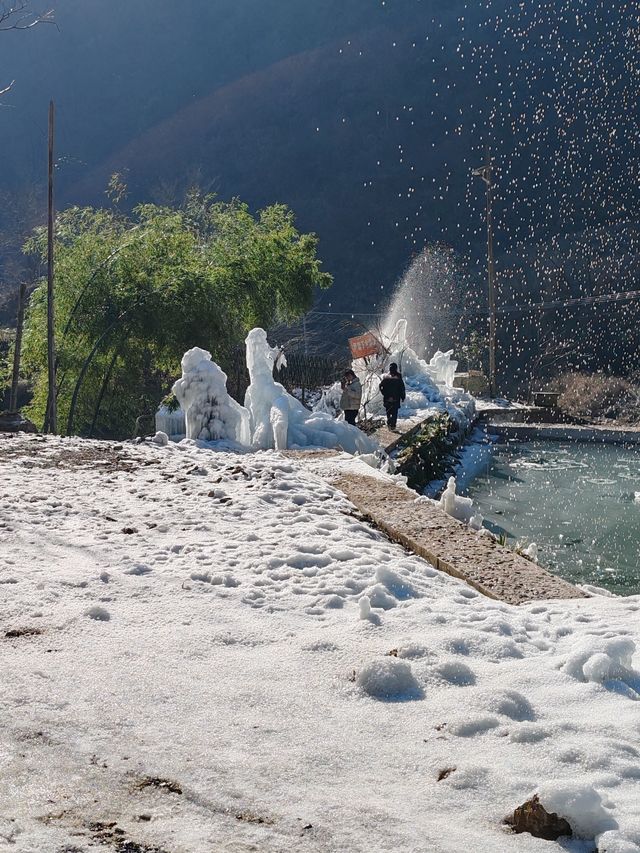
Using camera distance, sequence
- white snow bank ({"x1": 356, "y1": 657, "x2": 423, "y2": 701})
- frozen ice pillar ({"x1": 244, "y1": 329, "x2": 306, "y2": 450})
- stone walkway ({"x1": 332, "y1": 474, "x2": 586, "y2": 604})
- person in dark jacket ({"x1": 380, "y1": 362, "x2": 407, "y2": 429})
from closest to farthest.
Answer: white snow bank ({"x1": 356, "y1": 657, "x2": 423, "y2": 701}), stone walkway ({"x1": 332, "y1": 474, "x2": 586, "y2": 604}), frozen ice pillar ({"x1": 244, "y1": 329, "x2": 306, "y2": 450}), person in dark jacket ({"x1": 380, "y1": 362, "x2": 407, "y2": 429})

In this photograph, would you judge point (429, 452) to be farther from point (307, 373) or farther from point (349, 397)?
point (307, 373)

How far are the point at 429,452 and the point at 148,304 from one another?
6.49 m

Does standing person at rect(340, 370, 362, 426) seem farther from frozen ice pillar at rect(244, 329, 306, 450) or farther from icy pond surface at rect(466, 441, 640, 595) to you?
icy pond surface at rect(466, 441, 640, 595)

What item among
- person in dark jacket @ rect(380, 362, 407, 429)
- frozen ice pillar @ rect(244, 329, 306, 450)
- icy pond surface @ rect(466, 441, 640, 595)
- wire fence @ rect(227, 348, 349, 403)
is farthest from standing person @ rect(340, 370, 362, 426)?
wire fence @ rect(227, 348, 349, 403)

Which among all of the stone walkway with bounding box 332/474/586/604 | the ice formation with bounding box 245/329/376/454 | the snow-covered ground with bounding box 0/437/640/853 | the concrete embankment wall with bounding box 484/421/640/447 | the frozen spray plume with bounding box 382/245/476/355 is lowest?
the concrete embankment wall with bounding box 484/421/640/447

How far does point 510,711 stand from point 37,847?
1456 mm

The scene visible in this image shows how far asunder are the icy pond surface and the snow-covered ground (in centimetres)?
584

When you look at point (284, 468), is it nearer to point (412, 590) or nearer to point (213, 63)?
point (412, 590)

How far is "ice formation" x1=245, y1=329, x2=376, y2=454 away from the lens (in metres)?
10.2

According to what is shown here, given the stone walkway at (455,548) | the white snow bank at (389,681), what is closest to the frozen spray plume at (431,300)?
the stone walkway at (455,548)

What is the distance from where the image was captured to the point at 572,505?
13.8m

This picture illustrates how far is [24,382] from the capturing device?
25453mm

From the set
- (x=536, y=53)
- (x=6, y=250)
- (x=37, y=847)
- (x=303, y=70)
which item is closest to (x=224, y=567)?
(x=37, y=847)

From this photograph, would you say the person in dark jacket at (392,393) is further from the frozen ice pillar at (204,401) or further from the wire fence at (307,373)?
the wire fence at (307,373)
